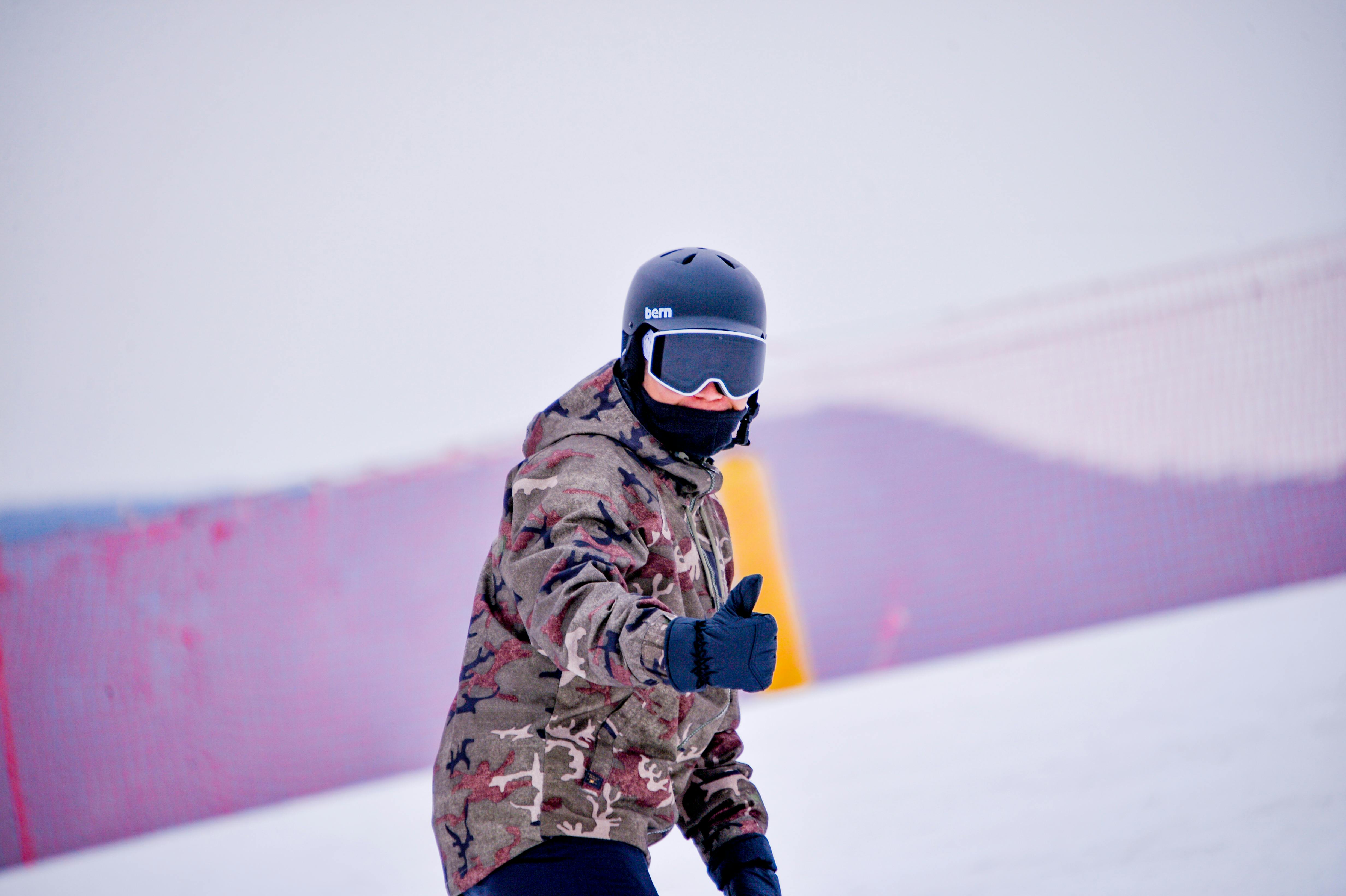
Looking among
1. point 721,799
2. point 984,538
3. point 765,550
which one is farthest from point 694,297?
point 984,538

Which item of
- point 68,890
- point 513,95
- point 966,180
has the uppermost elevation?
point 513,95

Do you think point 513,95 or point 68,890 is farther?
point 513,95

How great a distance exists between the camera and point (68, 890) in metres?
3.55

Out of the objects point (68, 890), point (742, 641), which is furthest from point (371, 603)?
point (742, 641)

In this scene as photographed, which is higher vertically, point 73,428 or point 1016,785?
point 73,428

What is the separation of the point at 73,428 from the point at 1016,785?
17.3ft

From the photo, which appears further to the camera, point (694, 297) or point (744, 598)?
point (694, 297)

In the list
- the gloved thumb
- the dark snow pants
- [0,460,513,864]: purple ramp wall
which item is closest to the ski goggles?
the gloved thumb

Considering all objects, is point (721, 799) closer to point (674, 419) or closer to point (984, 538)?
point (674, 419)

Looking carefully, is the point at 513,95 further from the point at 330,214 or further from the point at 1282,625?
the point at 1282,625

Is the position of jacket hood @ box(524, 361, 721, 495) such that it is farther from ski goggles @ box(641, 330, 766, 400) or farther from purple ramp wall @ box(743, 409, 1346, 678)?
purple ramp wall @ box(743, 409, 1346, 678)

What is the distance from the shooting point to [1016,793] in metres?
2.95

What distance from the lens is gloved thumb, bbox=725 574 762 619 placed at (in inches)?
38.9

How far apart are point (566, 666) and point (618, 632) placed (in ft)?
0.31
